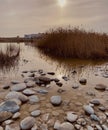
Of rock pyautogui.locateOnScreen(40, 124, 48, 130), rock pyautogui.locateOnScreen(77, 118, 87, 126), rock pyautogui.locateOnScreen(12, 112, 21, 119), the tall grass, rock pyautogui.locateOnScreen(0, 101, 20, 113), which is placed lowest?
rock pyautogui.locateOnScreen(40, 124, 48, 130)

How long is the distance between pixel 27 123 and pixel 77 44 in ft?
20.7

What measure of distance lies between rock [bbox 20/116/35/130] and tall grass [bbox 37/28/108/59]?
5.89 meters

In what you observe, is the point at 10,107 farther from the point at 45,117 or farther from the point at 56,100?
the point at 56,100

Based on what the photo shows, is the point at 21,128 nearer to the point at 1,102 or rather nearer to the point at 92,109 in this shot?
the point at 1,102

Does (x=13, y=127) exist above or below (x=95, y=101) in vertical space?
below

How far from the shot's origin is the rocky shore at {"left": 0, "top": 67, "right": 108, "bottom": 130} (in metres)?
2.62

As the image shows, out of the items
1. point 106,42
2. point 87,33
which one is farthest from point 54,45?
point 106,42

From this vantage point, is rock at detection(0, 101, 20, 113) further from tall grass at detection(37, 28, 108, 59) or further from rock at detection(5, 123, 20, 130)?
tall grass at detection(37, 28, 108, 59)

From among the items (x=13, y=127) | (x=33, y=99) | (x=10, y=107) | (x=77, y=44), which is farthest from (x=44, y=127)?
(x=77, y=44)

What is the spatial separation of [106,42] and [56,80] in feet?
18.6

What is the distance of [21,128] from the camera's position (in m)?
2.55

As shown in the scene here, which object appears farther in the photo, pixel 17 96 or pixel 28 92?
pixel 28 92

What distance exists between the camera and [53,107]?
121 inches

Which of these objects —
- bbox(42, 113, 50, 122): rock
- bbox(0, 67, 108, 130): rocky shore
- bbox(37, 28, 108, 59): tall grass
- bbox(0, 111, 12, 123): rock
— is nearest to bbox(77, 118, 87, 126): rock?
bbox(0, 67, 108, 130): rocky shore
